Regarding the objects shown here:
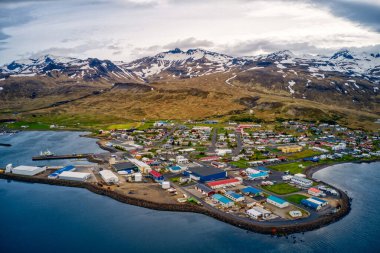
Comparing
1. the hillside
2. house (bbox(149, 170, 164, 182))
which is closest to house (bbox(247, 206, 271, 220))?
house (bbox(149, 170, 164, 182))

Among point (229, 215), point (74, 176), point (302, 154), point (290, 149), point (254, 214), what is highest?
point (254, 214)

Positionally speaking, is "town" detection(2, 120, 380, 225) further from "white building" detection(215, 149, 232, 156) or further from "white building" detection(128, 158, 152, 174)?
"white building" detection(215, 149, 232, 156)

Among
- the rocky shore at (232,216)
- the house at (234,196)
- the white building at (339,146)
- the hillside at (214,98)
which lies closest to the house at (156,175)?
the rocky shore at (232,216)

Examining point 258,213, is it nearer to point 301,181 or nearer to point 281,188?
point 281,188

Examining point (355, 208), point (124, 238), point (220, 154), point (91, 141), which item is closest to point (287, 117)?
point (220, 154)

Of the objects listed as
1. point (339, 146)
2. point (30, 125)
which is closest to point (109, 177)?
point (339, 146)
